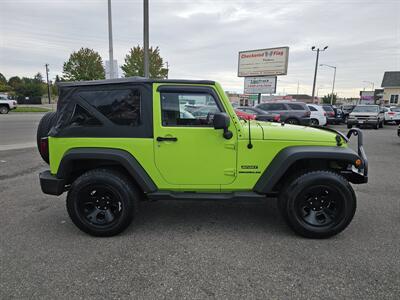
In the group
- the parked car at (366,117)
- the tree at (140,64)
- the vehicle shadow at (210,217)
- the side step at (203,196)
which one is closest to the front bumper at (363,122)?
the parked car at (366,117)

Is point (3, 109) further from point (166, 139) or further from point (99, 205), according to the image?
point (166, 139)

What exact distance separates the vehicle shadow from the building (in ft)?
199

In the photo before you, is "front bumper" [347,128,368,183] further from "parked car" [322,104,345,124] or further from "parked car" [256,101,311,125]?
"parked car" [322,104,345,124]

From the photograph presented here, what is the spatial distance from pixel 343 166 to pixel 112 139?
2.96m

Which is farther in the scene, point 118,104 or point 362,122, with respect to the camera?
point 362,122

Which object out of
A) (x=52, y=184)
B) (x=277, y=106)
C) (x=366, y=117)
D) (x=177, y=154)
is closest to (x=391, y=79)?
(x=366, y=117)

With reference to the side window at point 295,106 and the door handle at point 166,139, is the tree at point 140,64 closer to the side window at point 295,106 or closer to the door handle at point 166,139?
the side window at point 295,106

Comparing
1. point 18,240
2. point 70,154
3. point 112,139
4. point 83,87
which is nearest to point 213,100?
point 112,139

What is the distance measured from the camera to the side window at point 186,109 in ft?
10.6

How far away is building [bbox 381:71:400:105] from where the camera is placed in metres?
52.0

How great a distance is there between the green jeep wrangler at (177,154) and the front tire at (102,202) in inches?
0.5

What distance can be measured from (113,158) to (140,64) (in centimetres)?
3559

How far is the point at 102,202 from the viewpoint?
3.36 meters

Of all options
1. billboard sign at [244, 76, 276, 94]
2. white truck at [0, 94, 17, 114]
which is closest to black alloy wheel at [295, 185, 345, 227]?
billboard sign at [244, 76, 276, 94]
